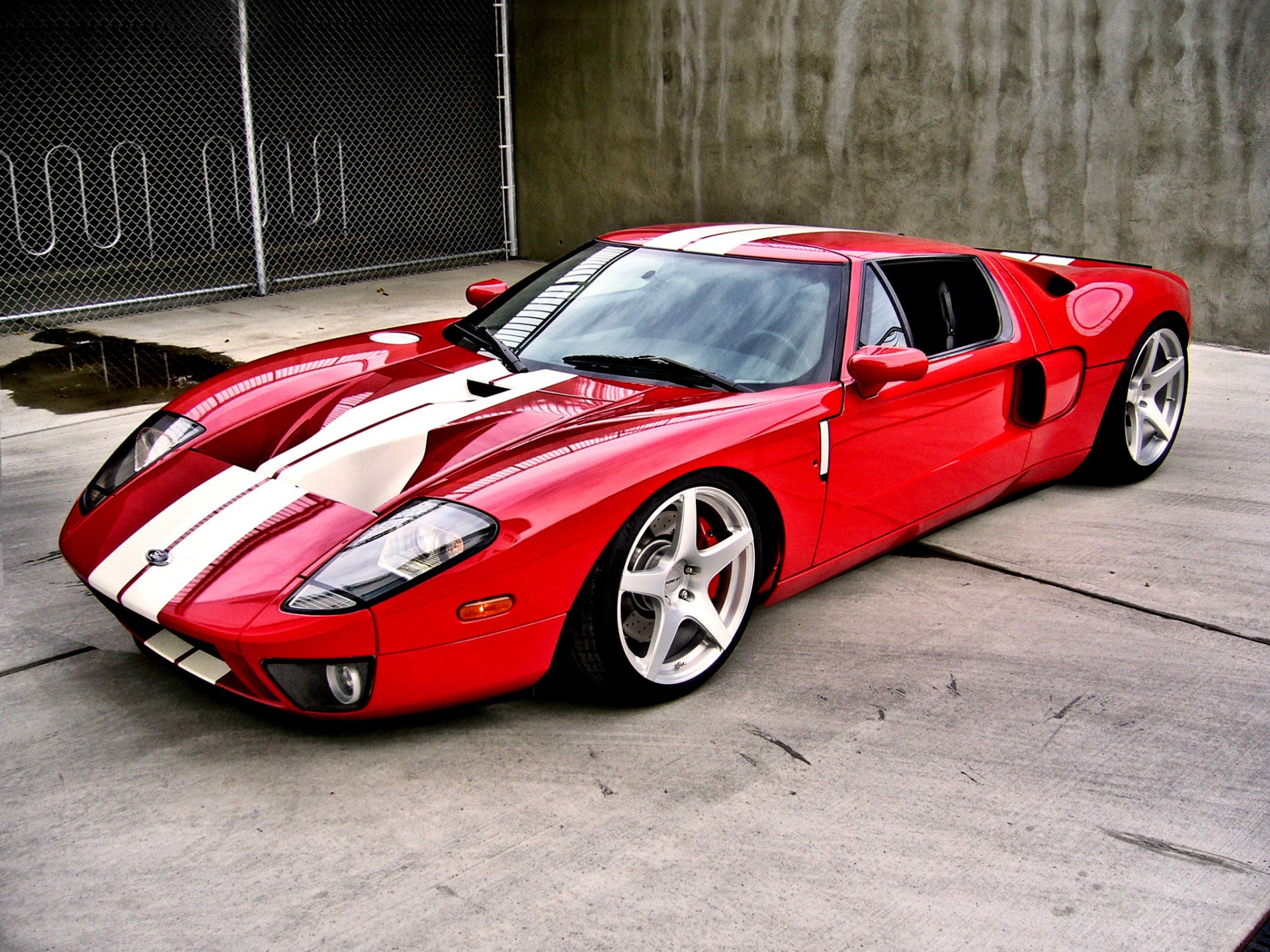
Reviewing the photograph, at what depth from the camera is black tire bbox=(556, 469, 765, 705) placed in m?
2.80

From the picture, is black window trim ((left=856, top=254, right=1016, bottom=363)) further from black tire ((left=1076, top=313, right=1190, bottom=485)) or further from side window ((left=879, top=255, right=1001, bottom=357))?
black tire ((left=1076, top=313, right=1190, bottom=485))

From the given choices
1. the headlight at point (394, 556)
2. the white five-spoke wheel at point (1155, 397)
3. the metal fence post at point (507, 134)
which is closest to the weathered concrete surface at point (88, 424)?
the metal fence post at point (507, 134)

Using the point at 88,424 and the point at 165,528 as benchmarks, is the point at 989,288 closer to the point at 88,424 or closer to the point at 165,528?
the point at 165,528

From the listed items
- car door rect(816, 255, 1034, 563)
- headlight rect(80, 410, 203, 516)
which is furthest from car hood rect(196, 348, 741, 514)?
car door rect(816, 255, 1034, 563)

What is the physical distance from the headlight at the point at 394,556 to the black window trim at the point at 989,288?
1446 mm

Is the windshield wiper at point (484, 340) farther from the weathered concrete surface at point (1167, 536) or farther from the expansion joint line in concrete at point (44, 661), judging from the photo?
the weathered concrete surface at point (1167, 536)

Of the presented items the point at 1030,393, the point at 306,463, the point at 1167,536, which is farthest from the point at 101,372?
the point at 1167,536

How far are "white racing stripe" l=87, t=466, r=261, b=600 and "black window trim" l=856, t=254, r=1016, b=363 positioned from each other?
1835mm

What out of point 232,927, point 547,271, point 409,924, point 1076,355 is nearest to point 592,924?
point 409,924

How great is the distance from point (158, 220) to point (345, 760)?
1088cm

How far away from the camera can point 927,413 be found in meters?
3.68

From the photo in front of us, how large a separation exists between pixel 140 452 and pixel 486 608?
4.46 ft

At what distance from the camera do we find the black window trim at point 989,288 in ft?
12.2

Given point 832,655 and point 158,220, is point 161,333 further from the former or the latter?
point 832,655
